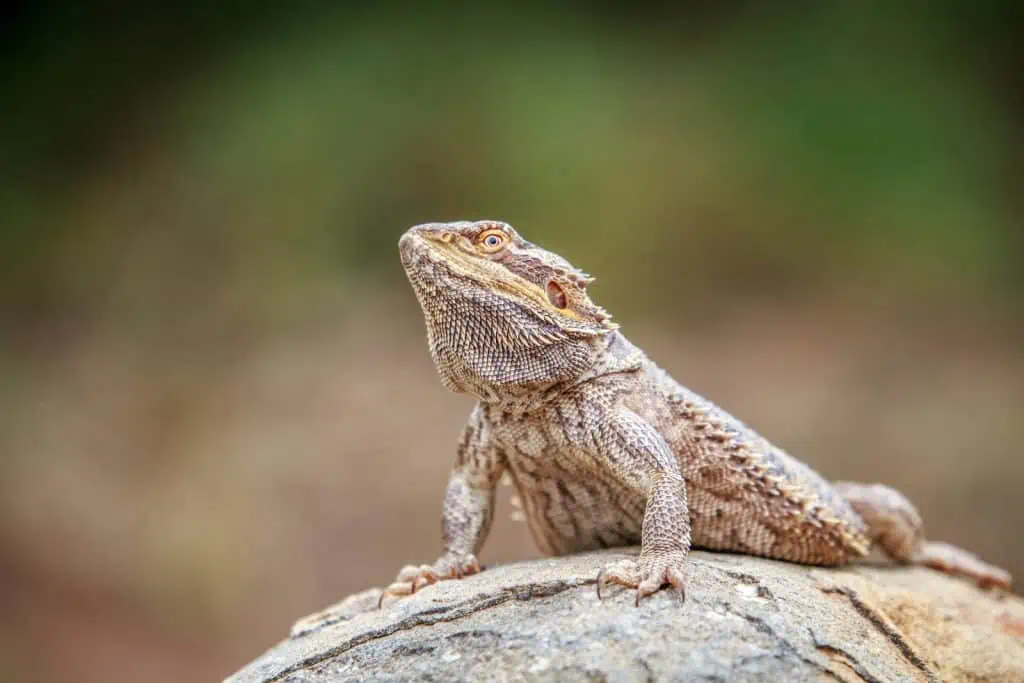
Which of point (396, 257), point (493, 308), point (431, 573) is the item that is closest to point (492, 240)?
point (493, 308)

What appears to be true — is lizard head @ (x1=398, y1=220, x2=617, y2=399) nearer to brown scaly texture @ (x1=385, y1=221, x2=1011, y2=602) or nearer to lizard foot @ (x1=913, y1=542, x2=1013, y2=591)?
brown scaly texture @ (x1=385, y1=221, x2=1011, y2=602)

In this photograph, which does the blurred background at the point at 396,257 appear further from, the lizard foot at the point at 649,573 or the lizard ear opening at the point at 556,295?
the lizard foot at the point at 649,573

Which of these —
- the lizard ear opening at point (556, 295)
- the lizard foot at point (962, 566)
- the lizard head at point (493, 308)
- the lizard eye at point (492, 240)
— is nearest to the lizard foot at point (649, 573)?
the lizard head at point (493, 308)

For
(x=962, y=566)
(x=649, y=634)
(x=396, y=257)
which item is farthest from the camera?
(x=396, y=257)

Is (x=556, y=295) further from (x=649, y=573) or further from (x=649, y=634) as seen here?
(x=649, y=634)

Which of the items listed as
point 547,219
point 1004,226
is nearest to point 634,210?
point 547,219

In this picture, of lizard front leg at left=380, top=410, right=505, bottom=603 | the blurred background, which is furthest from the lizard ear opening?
the blurred background
